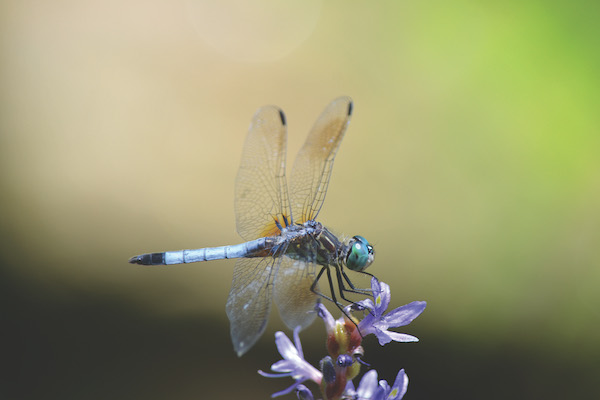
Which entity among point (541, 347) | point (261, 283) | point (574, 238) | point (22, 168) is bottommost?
point (541, 347)

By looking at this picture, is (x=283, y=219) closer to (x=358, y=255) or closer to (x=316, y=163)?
(x=316, y=163)

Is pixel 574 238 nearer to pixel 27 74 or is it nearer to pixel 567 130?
pixel 567 130

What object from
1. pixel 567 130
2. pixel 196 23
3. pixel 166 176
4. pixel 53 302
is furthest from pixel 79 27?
pixel 567 130

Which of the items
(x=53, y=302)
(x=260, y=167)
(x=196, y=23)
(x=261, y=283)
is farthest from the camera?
(x=196, y=23)

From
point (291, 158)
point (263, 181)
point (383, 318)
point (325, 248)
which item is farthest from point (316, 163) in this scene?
point (291, 158)

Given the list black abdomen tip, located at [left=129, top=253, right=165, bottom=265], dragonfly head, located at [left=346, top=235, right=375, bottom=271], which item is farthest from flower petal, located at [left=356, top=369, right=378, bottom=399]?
black abdomen tip, located at [left=129, top=253, right=165, bottom=265]

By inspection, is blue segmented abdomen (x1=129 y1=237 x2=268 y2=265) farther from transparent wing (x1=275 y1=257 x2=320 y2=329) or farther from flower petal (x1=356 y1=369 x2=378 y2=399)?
flower petal (x1=356 y1=369 x2=378 y2=399)
